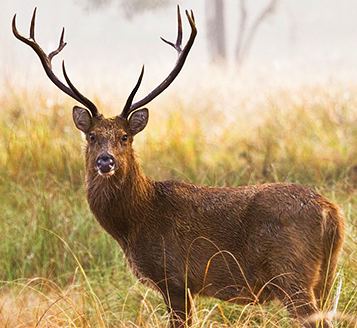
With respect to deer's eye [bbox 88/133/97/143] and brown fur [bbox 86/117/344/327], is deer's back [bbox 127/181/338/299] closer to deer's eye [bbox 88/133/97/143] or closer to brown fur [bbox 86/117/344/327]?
brown fur [bbox 86/117/344/327]

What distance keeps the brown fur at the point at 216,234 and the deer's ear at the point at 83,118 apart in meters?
0.09

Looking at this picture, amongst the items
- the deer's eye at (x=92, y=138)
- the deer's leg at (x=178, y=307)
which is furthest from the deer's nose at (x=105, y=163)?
the deer's leg at (x=178, y=307)

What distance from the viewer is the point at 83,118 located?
632 cm

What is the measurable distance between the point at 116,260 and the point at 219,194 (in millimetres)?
1987

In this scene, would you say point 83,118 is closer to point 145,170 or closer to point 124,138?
point 124,138

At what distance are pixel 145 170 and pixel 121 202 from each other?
3.84 metres

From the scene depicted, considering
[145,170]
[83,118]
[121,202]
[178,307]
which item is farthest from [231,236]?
[145,170]

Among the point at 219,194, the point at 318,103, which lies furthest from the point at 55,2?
the point at 219,194

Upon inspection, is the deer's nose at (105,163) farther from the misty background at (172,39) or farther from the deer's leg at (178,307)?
the misty background at (172,39)

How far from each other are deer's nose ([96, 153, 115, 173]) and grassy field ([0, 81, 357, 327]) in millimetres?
641

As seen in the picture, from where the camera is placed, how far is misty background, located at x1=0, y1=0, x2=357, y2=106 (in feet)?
54.5

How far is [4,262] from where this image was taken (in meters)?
8.37

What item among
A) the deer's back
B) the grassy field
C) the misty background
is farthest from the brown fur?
the misty background

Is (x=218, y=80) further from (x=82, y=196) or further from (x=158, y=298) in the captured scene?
(x=158, y=298)
